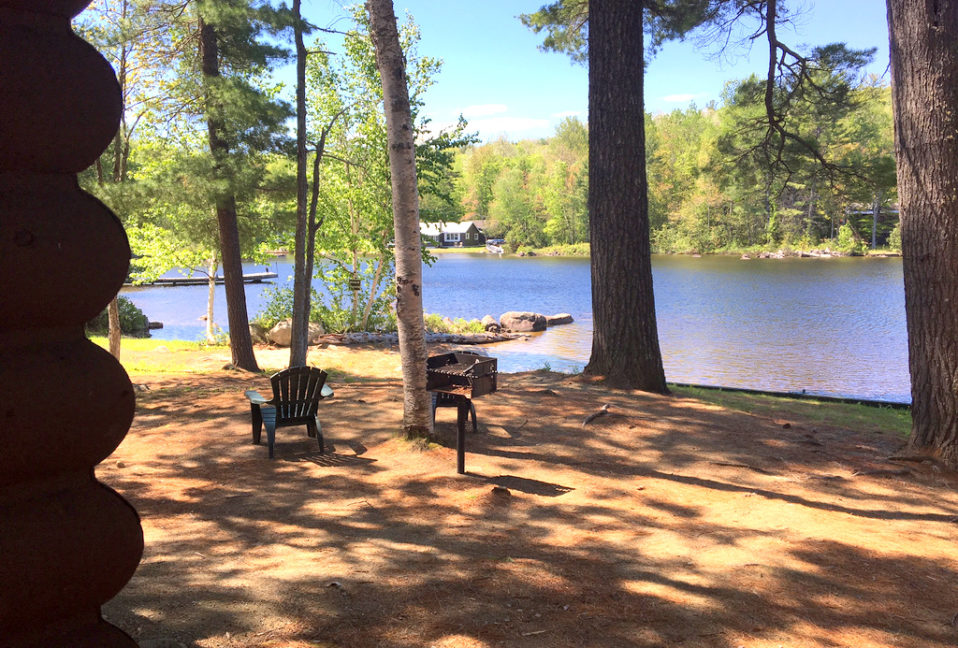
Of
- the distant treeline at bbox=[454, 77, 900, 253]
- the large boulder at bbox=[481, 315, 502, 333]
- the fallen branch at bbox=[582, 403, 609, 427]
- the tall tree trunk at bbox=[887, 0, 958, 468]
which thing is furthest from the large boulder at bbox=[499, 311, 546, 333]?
the tall tree trunk at bbox=[887, 0, 958, 468]

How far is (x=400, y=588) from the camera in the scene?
2.97 m

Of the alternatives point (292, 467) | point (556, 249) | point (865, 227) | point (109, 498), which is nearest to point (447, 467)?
point (292, 467)

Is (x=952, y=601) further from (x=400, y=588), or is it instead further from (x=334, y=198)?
(x=334, y=198)

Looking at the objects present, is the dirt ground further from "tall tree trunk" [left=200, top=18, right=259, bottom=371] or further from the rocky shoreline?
the rocky shoreline

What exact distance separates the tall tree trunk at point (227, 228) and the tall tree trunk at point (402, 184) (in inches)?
245

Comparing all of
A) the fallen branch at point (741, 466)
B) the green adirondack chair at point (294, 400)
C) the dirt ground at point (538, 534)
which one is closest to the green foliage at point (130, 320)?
the dirt ground at point (538, 534)

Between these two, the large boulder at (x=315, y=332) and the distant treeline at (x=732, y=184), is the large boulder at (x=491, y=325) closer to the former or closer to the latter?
the distant treeline at (x=732, y=184)

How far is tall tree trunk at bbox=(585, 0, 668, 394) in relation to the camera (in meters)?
8.23

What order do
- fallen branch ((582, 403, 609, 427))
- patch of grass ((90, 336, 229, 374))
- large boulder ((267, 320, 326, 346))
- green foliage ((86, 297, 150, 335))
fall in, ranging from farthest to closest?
green foliage ((86, 297, 150, 335)) → large boulder ((267, 320, 326, 346)) → patch of grass ((90, 336, 229, 374)) → fallen branch ((582, 403, 609, 427))

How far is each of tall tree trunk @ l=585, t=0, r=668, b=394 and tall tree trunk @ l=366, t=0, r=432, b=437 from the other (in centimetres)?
350

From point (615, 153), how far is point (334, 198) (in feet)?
37.9

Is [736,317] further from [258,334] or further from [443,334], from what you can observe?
[258,334]

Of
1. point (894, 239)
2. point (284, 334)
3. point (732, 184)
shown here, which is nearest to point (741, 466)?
point (732, 184)

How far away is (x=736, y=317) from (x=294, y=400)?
21548mm
